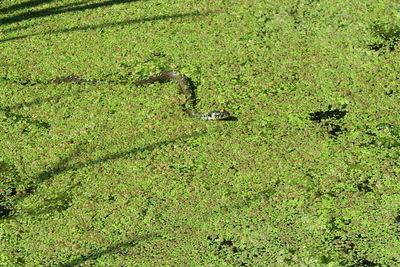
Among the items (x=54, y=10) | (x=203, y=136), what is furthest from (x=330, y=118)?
(x=54, y=10)

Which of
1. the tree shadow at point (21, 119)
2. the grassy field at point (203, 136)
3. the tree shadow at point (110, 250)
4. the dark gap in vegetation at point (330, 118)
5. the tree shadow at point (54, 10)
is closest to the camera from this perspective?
the tree shadow at point (110, 250)

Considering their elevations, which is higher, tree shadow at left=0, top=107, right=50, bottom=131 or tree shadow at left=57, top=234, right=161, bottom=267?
tree shadow at left=0, top=107, right=50, bottom=131

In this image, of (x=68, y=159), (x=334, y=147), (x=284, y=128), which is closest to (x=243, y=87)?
(x=284, y=128)

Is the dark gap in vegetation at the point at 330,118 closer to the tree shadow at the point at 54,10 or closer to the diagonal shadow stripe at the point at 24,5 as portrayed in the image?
the tree shadow at the point at 54,10

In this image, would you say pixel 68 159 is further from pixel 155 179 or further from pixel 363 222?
pixel 363 222

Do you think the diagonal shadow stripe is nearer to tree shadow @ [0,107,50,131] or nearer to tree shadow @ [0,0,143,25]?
tree shadow @ [0,0,143,25]

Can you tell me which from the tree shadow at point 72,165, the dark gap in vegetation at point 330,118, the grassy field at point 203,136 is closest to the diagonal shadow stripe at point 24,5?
the grassy field at point 203,136

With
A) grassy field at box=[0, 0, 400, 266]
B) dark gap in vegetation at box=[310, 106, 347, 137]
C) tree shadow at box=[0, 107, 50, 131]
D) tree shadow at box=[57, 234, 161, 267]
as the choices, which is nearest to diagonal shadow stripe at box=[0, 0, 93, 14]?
grassy field at box=[0, 0, 400, 266]

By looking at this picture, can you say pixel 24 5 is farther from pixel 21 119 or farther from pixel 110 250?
pixel 110 250
